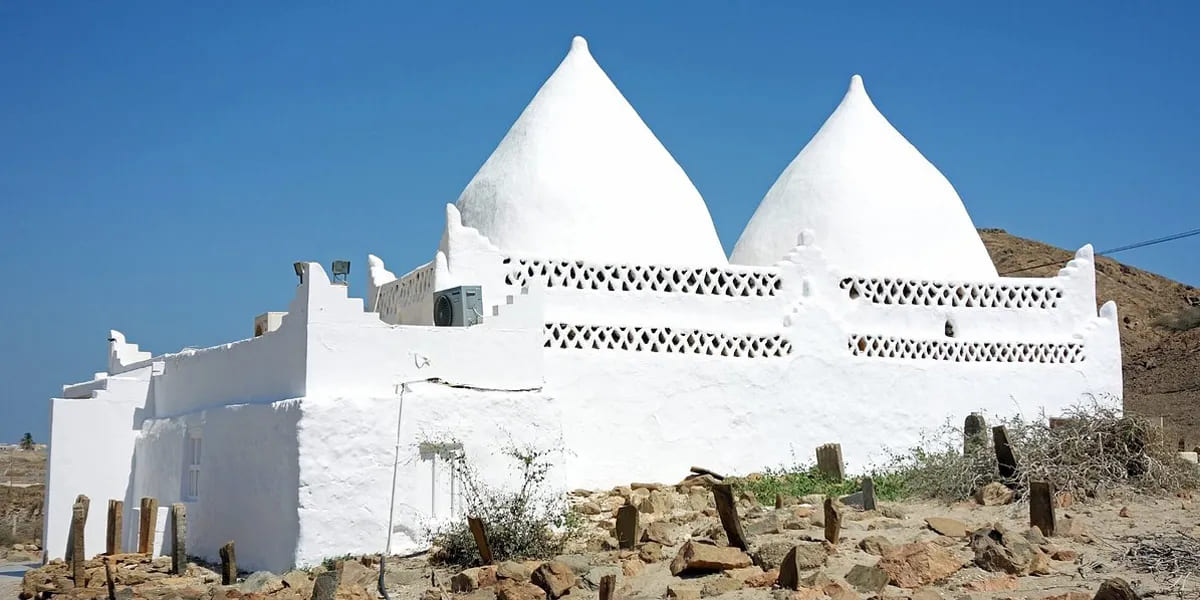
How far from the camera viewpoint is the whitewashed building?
A: 12734 mm

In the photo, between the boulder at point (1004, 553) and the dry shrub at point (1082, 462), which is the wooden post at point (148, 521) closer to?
the dry shrub at point (1082, 462)

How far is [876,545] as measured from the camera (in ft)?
33.3

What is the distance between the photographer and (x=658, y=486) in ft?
48.2

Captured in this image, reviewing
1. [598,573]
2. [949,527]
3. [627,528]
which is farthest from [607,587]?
[949,527]

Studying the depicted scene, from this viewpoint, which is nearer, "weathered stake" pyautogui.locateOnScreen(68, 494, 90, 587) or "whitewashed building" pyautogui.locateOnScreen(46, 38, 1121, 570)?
"whitewashed building" pyautogui.locateOnScreen(46, 38, 1121, 570)

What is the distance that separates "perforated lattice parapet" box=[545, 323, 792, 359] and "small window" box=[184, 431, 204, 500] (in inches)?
166

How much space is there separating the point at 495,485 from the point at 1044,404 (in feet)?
27.4

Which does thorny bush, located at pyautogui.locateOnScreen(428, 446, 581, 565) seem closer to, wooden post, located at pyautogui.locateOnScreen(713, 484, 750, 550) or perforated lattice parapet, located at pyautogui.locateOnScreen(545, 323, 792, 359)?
perforated lattice parapet, located at pyautogui.locateOnScreen(545, 323, 792, 359)

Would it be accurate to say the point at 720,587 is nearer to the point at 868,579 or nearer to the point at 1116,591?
the point at 868,579

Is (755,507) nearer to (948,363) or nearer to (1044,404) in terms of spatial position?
(948,363)

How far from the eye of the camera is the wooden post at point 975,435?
42.3 ft

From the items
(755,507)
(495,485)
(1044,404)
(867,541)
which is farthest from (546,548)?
(1044,404)

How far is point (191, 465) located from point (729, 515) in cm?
735

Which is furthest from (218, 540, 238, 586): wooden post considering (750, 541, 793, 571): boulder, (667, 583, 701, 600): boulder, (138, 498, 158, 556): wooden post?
(750, 541, 793, 571): boulder
